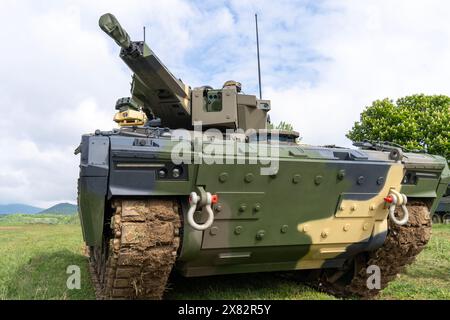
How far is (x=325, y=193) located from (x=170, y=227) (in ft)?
6.21

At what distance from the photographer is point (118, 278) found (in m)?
5.27

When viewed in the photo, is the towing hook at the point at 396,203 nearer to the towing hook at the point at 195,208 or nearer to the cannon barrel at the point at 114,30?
the towing hook at the point at 195,208

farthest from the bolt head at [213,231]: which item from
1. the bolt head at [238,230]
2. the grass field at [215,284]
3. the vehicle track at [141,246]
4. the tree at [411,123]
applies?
the tree at [411,123]

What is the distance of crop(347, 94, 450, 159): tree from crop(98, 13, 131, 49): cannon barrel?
20973 millimetres

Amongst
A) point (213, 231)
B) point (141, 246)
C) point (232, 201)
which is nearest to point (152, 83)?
point (232, 201)

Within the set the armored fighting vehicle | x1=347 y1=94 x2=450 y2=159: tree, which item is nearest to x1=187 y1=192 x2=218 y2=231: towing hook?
the armored fighting vehicle

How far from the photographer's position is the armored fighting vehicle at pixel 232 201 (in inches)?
200

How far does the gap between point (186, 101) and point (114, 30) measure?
1.88 m

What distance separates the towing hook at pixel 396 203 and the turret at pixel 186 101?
249 cm

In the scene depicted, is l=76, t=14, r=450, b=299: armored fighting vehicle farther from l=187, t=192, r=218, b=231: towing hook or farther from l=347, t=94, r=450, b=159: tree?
l=347, t=94, r=450, b=159: tree

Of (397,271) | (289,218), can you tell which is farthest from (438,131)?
(289,218)

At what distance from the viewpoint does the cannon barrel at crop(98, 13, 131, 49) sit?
561 centimetres

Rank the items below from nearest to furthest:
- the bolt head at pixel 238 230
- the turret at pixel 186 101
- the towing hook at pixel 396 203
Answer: the bolt head at pixel 238 230 → the towing hook at pixel 396 203 → the turret at pixel 186 101

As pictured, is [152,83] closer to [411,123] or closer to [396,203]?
[396,203]
